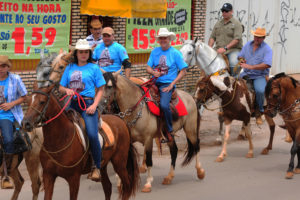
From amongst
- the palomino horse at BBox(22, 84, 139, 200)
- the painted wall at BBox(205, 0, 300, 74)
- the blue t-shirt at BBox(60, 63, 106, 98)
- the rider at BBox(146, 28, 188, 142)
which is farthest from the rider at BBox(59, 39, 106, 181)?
the painted wall at BBox(205, 0, 300, 74)

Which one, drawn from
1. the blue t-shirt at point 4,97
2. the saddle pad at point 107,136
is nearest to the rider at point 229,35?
the saddle pad at point 107,136

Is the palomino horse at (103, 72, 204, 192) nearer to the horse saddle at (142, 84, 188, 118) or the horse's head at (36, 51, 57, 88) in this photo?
the horse saddle at (142, 84, 188, 118)

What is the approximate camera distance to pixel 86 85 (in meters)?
7.41

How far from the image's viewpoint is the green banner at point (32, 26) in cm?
1366

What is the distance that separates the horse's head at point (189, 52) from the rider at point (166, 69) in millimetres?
2762

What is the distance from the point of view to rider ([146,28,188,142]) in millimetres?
9797

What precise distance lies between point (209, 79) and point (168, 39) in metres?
2.15

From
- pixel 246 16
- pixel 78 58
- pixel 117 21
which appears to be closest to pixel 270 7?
pixel 246 16

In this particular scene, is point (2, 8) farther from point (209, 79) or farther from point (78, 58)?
point (78, 58)

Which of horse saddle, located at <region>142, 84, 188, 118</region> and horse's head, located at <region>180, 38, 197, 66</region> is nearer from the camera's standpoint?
horse saddle, located at <region>142, 84, 188, 118</region>

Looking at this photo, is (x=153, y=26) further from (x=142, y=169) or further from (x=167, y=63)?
(x=167, y=63)

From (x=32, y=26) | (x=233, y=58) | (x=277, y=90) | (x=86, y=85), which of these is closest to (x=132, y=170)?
(x=86, y=85)

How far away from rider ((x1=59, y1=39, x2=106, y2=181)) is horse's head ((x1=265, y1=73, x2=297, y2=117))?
4458mm

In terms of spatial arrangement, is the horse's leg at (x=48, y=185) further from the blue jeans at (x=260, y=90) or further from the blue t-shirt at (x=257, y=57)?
the blue t-shirt at (x=257, y=57)
